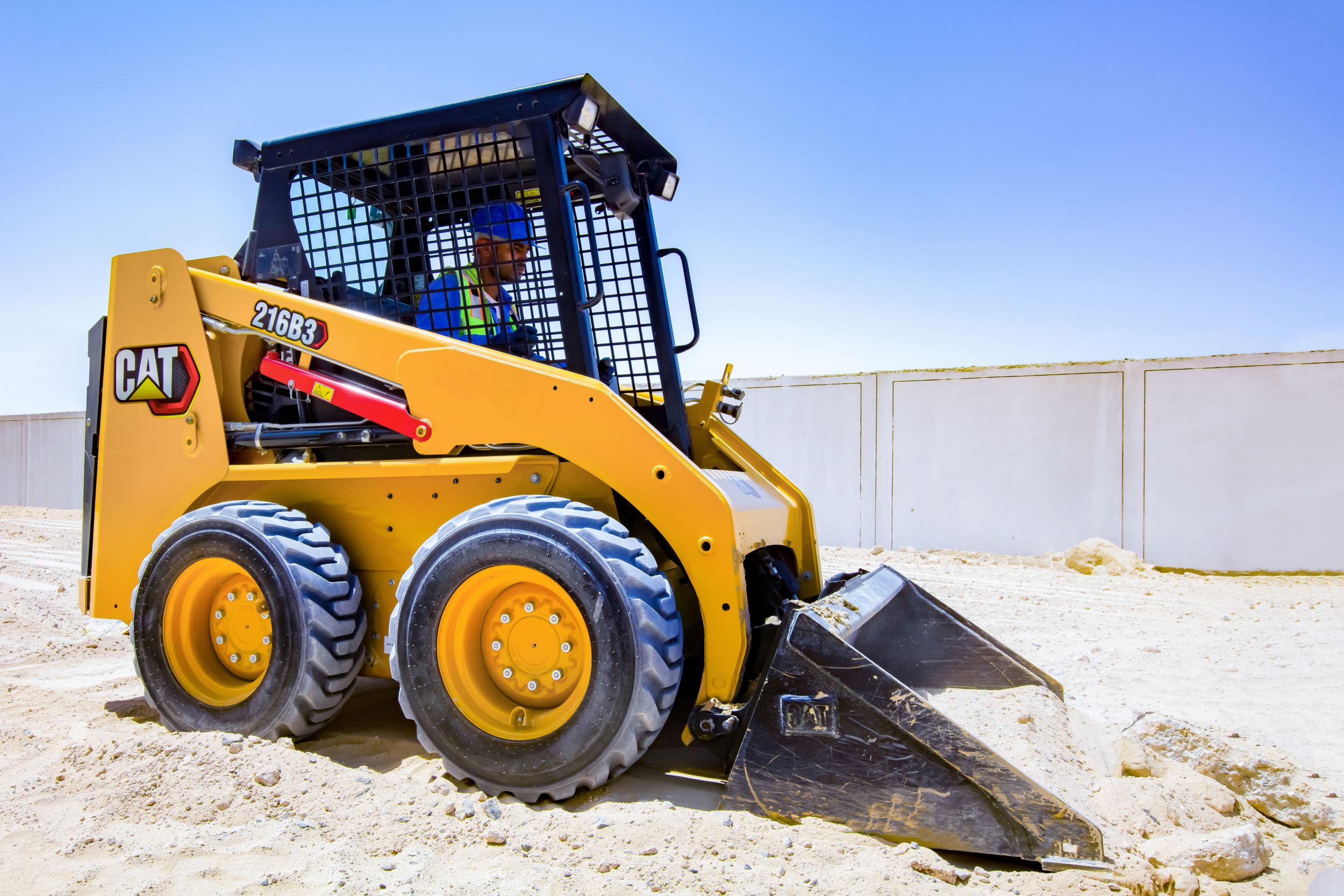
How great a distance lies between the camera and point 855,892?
2.31 metres

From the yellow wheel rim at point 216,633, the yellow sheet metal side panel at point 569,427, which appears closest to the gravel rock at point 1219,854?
the yellow sheet metal side panel at point 569,427

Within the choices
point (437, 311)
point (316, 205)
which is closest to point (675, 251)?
point (437, 311)

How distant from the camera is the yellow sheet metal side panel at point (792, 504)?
14.0 ft

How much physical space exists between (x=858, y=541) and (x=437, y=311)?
936 centimetres

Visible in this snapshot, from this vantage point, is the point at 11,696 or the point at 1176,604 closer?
the point at 11,696

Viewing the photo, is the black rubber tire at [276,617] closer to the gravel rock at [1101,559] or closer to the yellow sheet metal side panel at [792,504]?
the yellow sheet metal side panel at [792,504]

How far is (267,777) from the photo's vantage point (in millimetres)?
2926

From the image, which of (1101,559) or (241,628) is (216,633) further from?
(1101,559)

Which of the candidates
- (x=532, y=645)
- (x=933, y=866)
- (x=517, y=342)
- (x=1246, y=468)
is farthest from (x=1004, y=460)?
(x=933, y=866)

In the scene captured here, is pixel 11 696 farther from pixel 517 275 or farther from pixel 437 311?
pixel 517 275

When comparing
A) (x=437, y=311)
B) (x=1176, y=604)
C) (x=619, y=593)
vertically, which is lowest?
(x=1176, y=604)

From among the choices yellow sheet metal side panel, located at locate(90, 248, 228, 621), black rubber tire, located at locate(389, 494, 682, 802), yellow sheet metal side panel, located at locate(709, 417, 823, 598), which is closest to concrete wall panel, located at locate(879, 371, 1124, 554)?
yellow sheet metal side panel, located at locate(709, 417, 823, 598)

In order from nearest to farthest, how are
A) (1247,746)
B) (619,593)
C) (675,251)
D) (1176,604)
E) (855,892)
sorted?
1. (855,892)
2. (619,593)
3. (1247,746)
4. (675,251)
5. (1176,604)

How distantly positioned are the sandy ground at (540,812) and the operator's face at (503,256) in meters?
1.98
